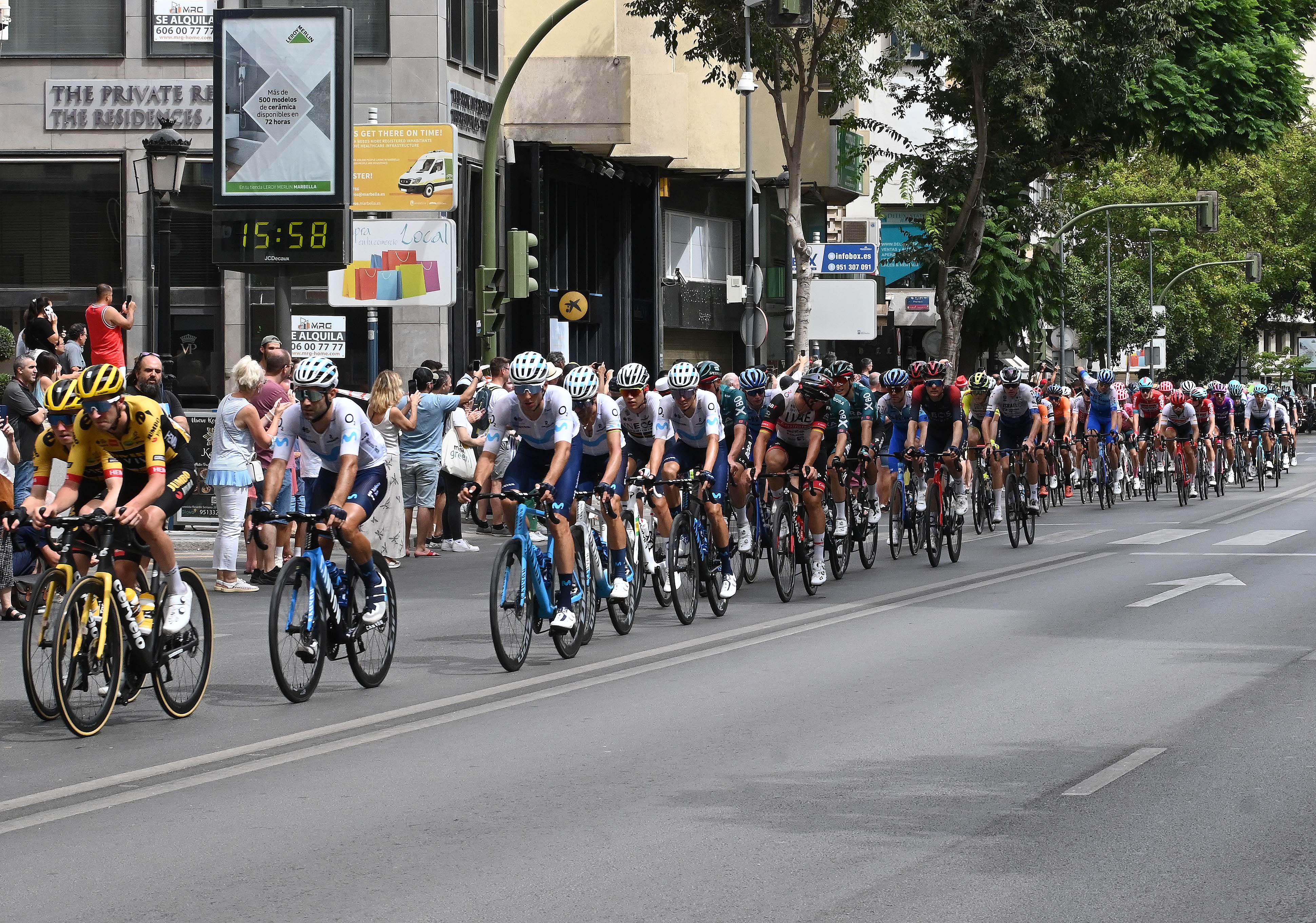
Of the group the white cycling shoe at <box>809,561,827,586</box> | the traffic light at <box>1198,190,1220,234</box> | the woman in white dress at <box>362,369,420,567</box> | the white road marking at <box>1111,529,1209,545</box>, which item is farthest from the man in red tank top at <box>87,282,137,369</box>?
the traffic light at <box>1198,190,1220,234</box>

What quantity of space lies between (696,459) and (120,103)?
19.3m

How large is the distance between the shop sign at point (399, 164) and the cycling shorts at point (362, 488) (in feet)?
38.5

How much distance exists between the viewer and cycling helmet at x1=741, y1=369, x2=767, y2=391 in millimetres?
15414

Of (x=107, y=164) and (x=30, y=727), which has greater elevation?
(x=107, y=164)

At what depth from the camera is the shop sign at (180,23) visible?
3062cm

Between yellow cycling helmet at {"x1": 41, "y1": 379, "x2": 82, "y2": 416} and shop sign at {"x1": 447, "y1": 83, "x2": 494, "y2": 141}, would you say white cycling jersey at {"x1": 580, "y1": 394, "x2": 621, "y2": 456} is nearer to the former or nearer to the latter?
yellow cycling helmet at {"x1": 41, "y1": 379, "x2": 82, "y2": 416}

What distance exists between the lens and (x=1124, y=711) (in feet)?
30.9

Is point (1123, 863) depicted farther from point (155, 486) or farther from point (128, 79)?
point (128, 79)

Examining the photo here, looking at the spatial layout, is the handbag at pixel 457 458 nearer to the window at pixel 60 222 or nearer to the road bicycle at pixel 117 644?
the road bicycle at pixel 117 644

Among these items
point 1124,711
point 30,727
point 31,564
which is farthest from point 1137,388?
point 30,727

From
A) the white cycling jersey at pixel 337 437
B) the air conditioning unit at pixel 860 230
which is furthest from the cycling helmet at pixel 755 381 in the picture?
the air conditioning unit at pixel 860 230

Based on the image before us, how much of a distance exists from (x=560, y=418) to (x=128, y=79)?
856 inches

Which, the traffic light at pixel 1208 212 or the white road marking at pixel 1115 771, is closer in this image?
the white road marking at pixel 1115 771

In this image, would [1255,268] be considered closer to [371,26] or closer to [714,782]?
[371,26]
